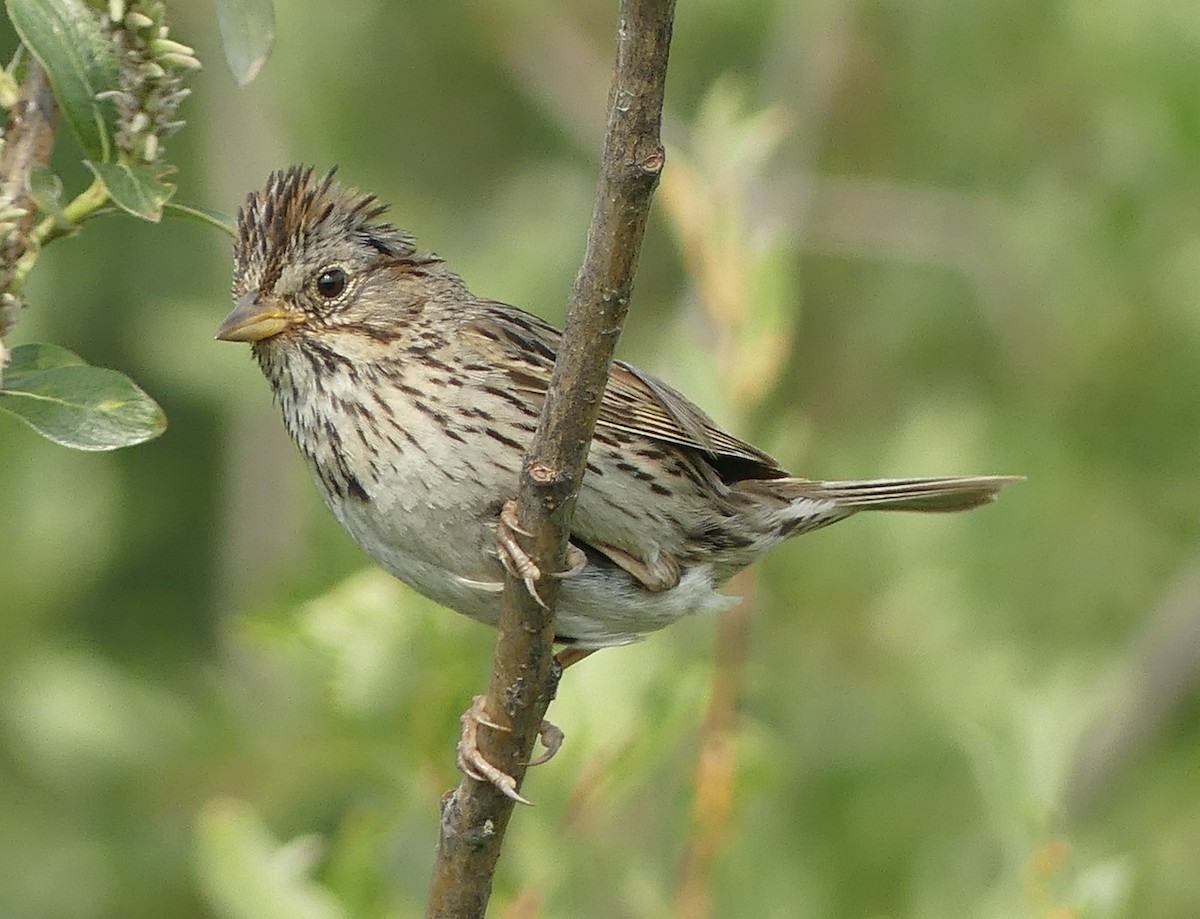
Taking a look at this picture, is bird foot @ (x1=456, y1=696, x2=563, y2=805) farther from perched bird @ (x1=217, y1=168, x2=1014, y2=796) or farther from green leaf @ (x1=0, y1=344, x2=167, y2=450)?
green leaf @ (x1=0, y1=344, x2=167, y2=450)

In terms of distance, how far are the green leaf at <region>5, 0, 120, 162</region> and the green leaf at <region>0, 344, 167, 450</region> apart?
296 mm

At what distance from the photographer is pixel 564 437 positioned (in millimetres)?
2844

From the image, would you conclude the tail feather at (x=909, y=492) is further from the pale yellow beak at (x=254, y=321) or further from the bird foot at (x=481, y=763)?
the bird foot at (x=481, y=763)

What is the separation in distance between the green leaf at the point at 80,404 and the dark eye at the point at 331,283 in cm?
136

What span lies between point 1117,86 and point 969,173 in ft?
4.04

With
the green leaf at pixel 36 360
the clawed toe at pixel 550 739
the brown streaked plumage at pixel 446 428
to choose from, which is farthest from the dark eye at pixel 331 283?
the green leaf at pixel 36 360

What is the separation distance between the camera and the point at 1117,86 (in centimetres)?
662

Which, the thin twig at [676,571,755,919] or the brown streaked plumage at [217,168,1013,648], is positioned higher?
the brown streaked plumage at [217,168,1013,648]

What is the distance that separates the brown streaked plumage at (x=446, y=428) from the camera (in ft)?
12.5

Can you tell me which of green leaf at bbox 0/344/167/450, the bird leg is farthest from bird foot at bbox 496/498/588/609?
green leaf at bbox 0/344/167/450

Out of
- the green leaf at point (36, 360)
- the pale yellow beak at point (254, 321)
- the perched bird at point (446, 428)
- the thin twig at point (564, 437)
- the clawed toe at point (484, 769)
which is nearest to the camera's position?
the thin twig at point (564, 437)

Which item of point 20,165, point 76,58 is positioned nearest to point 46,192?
point 20,165

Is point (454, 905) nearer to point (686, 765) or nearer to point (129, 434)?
point (129, 434)

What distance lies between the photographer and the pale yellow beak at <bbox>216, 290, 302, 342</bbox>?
13.1 ft
